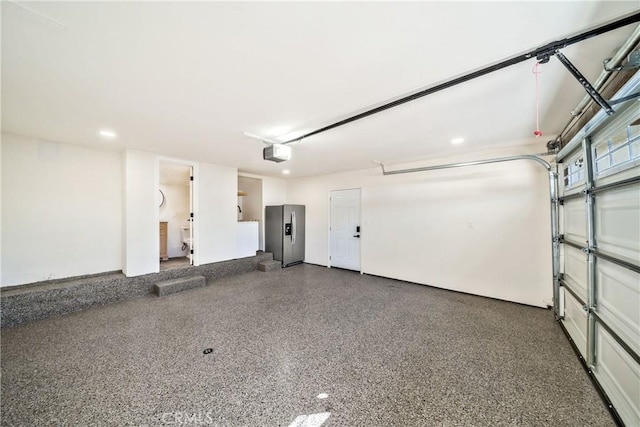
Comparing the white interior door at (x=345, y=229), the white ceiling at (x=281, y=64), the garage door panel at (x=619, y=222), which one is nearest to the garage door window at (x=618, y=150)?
the garage door panel at (x=619, y=222)

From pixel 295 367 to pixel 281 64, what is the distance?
2.61 meters

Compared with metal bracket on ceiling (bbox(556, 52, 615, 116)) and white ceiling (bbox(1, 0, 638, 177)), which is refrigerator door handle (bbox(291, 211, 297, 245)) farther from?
metal bracket on ceiling (bbox(556, 52, 615, 116))

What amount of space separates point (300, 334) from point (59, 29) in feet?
10.6

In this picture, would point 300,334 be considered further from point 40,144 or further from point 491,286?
point 40,144

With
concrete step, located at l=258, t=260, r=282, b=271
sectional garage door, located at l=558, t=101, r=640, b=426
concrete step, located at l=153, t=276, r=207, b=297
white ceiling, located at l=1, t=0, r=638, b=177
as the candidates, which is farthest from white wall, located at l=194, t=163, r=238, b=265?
sectional garage door, located at l=558, t=101, r=640, b=426

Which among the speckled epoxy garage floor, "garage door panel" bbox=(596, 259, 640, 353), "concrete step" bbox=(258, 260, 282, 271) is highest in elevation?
"garage door panel" bbox=(596, 259, 640, 353)

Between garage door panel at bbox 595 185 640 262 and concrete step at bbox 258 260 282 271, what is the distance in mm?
5482

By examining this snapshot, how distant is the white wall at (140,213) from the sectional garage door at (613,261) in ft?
19.2

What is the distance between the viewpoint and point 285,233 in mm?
6387

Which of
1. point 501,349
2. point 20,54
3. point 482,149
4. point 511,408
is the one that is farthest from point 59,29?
point 482,149

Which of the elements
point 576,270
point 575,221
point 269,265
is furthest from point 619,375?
point 269,265

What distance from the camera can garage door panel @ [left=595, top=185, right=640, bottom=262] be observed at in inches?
63.7

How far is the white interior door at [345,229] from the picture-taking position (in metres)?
5.80

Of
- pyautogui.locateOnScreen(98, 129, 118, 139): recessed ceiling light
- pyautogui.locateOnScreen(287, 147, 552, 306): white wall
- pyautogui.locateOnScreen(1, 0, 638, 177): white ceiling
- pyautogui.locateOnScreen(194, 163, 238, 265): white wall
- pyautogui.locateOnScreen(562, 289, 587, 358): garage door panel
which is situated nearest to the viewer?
pyautogui.locateOnScreen(1, 0, 638, 177): white ceiling
